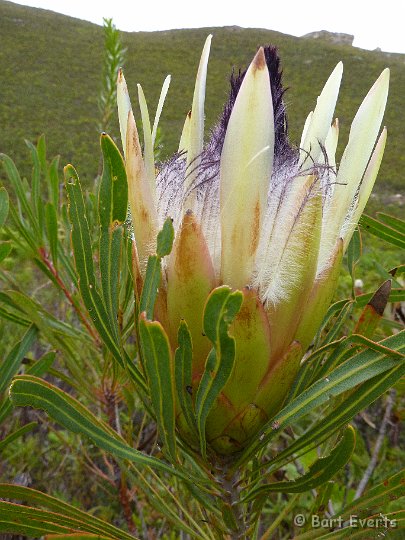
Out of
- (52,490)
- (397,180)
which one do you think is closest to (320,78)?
(397,180)

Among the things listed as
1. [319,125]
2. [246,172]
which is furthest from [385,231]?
[246,172]

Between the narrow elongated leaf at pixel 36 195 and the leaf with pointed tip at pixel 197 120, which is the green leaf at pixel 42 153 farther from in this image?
the leaf with pointed tip at pixel 197 120

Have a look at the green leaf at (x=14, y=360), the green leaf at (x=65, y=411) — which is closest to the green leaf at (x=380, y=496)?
the green leaf at (x=65, y=411)

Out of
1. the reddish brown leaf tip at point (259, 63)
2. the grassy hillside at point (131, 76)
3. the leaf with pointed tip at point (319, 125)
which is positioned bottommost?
the grassy hillside at point (131, 76)

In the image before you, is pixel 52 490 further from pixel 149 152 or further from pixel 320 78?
pixel 320 78

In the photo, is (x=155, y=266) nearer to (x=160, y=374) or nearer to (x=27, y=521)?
(x=160, y=374)

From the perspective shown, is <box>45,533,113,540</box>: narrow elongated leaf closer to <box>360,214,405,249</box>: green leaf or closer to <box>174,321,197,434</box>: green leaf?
<box>174,321,197,434</box>: green leaf
